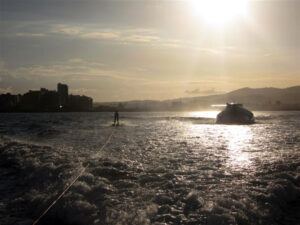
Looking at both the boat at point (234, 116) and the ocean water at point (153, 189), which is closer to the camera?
the ocean water at point (153, 189)

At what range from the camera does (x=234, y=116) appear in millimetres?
71750

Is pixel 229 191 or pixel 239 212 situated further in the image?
pixel 229 191

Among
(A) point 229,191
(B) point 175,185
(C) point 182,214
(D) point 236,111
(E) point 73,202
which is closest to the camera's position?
(C) point 182,214

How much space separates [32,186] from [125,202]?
4070 mm

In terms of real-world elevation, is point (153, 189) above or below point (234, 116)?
below

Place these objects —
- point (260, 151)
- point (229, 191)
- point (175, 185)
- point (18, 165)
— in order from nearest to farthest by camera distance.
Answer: point (229, 191), point (175, 185), point (18, 165), point (260, 151)

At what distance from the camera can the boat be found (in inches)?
2803

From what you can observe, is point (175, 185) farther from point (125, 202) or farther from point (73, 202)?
point (73, 202)

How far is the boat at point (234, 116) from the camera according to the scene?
7119cm

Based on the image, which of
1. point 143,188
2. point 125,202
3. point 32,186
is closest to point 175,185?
point 143,188

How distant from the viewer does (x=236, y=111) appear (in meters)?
72.8

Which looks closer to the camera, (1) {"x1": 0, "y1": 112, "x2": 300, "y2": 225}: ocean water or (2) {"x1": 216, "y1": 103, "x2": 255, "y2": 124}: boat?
(1) {"x1": 0, "y1": 112, "x2": 300, "y2": 225}: ocean water

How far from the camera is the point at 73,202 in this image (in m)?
11.3

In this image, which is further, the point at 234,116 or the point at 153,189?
the point at 234,116
